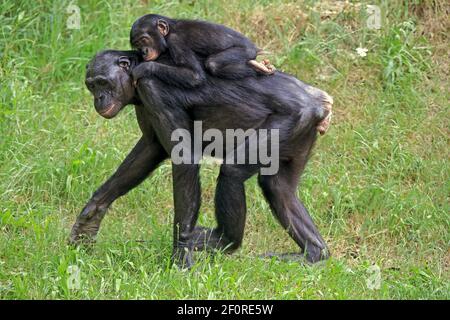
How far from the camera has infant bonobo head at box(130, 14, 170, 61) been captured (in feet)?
23.3

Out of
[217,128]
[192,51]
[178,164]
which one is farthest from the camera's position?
[217,128]

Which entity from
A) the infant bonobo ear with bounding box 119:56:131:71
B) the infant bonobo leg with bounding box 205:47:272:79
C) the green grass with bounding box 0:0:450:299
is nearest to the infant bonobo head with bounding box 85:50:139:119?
the infant bonobo ear with bounding box 119:56:131:71

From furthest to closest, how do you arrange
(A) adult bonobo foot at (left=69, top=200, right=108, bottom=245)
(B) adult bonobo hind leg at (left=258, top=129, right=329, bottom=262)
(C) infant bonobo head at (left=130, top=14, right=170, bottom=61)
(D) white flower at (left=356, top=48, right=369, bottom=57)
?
(D) white flower at (left=356, top=48, right=369, bottom=57), (A) adult bonobo foot at (left=69, top=200, right=108, bottom=245), (B) adult bonobo hind leg at (left=258, top=129, right=329, bottom=262), (C) infant bonobo head at (left=130, top=14, right=170, bottom=61)

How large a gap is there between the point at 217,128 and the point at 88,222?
1.21m

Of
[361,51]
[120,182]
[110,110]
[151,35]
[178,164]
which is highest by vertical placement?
[151,35]

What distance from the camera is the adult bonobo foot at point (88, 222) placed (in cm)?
736

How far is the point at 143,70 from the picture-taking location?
6.96m

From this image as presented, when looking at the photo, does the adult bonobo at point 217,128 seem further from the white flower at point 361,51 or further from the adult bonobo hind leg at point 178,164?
the white flower at point 361,51

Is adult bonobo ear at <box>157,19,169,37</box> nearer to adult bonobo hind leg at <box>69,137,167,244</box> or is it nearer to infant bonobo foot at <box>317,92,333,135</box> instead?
adult bonobo hind leg at <box>69,137,167,244</box>

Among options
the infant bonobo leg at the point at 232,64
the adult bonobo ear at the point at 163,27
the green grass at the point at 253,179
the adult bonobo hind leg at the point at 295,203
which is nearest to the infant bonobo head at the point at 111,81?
the adult bonobo ear at the point at 163,27

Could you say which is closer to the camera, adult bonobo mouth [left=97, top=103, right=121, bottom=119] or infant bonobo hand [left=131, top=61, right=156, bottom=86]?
infant bonobo hand [left=131, top=61, right=156, bottom=86]

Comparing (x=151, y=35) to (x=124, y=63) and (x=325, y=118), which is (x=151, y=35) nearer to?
(x=124, y=63)

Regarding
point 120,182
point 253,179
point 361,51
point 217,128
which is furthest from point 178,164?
point 361,51

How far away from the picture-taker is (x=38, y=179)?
8.33 meters
